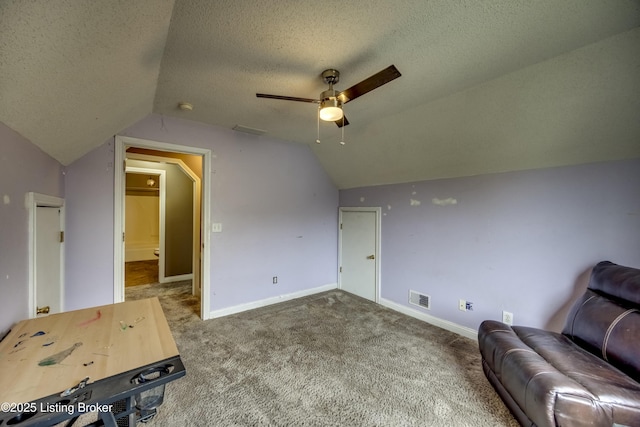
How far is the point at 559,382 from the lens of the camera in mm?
1295

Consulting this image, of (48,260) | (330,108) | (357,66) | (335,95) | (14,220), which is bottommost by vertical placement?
(48,260)

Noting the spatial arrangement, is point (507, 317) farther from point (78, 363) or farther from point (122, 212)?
point (122, 212)

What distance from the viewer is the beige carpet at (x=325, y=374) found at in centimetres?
168

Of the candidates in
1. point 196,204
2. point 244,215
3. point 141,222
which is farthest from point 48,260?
point 141,222

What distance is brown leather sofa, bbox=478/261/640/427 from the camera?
4.02ft

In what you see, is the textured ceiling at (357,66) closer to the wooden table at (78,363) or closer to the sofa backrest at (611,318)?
the sofa backrest at (611,318)

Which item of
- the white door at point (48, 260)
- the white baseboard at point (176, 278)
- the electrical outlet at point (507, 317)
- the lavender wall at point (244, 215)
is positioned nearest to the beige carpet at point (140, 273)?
the white baseboard at point (176, 278)

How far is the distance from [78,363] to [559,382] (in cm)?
229

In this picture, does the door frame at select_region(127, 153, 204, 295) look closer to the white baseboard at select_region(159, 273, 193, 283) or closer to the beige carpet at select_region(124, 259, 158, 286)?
the white baseboard at select_region(159, 273, 193, 283)

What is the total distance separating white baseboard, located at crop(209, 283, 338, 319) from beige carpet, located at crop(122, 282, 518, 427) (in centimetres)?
12

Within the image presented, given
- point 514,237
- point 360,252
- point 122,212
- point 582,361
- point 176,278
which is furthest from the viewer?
point 176,278

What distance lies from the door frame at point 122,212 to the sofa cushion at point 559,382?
2949 millimetres

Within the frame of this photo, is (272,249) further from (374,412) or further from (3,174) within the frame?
(3,174)

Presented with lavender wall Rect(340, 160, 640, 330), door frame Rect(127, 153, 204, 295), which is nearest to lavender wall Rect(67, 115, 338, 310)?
door frame Rect(127, 153, 204, 295)
